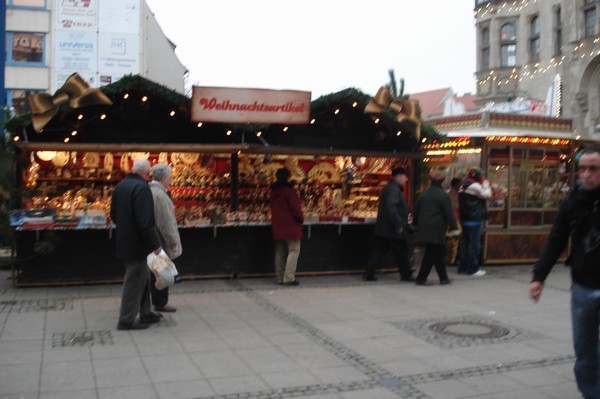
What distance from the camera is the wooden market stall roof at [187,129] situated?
9.80 meters

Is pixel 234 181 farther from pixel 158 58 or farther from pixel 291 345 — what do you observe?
pixel 158 58

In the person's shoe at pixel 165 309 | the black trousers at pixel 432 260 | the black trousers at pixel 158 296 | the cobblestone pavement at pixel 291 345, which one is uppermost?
the black trousers at pixel 432 260

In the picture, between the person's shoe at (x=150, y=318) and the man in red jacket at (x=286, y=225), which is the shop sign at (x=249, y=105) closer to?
the man in red jacket at (x=286, y=225)

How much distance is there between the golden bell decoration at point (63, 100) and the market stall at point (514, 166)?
5853 millimetres

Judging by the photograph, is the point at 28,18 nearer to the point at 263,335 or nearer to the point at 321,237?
the point at 321,237

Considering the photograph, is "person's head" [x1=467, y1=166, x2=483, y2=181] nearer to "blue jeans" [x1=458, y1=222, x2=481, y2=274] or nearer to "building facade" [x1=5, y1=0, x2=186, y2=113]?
"blue jeans" [x1=458, y1=222, x2=481, y2=274]

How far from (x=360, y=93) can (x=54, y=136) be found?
478cm

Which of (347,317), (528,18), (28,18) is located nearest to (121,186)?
(347,317)

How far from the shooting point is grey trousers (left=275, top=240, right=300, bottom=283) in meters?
9.96

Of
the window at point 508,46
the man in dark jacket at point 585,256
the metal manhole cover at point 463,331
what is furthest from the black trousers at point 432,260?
the window at point 508,46

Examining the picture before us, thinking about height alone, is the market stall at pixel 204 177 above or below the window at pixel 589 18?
below

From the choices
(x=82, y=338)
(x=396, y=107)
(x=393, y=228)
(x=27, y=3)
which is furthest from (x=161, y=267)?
(x=27, y=3)

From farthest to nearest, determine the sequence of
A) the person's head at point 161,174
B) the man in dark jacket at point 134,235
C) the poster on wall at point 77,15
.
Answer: the poster on wall at point 77,15 < the person's head at point 161,174 < the man in dark jacket at point 134,235

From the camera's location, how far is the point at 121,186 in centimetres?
691
